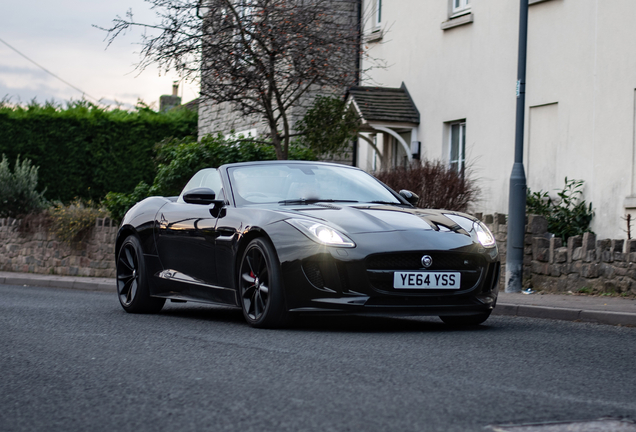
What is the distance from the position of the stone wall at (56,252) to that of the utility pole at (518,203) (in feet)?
32.9

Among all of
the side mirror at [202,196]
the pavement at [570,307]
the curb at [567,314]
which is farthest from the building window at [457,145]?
the side mirror at [202,196]

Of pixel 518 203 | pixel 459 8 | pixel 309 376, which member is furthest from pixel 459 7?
pixel 309 376

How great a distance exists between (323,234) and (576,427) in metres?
3.34

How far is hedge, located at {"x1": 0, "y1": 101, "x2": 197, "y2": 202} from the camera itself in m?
26.5

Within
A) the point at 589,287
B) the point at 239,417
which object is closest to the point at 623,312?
the point at 589,287

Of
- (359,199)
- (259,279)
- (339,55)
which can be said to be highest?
(339,55)

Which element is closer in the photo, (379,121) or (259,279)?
(259,279)

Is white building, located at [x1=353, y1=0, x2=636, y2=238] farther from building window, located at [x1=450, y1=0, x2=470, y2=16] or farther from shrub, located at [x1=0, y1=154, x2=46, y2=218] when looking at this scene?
shrub, located at [x1=0, y1=154, x2=46, y2=218]

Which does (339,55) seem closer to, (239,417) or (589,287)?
(589,287)

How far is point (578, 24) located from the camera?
49.2ft

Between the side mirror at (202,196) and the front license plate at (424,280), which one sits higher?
the side mirror at (202,196)

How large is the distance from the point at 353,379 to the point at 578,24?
11518 mm

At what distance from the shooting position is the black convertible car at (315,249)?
6945mm

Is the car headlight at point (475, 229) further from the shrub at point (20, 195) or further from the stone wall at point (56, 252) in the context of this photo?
the shrub at point (20, 195)
